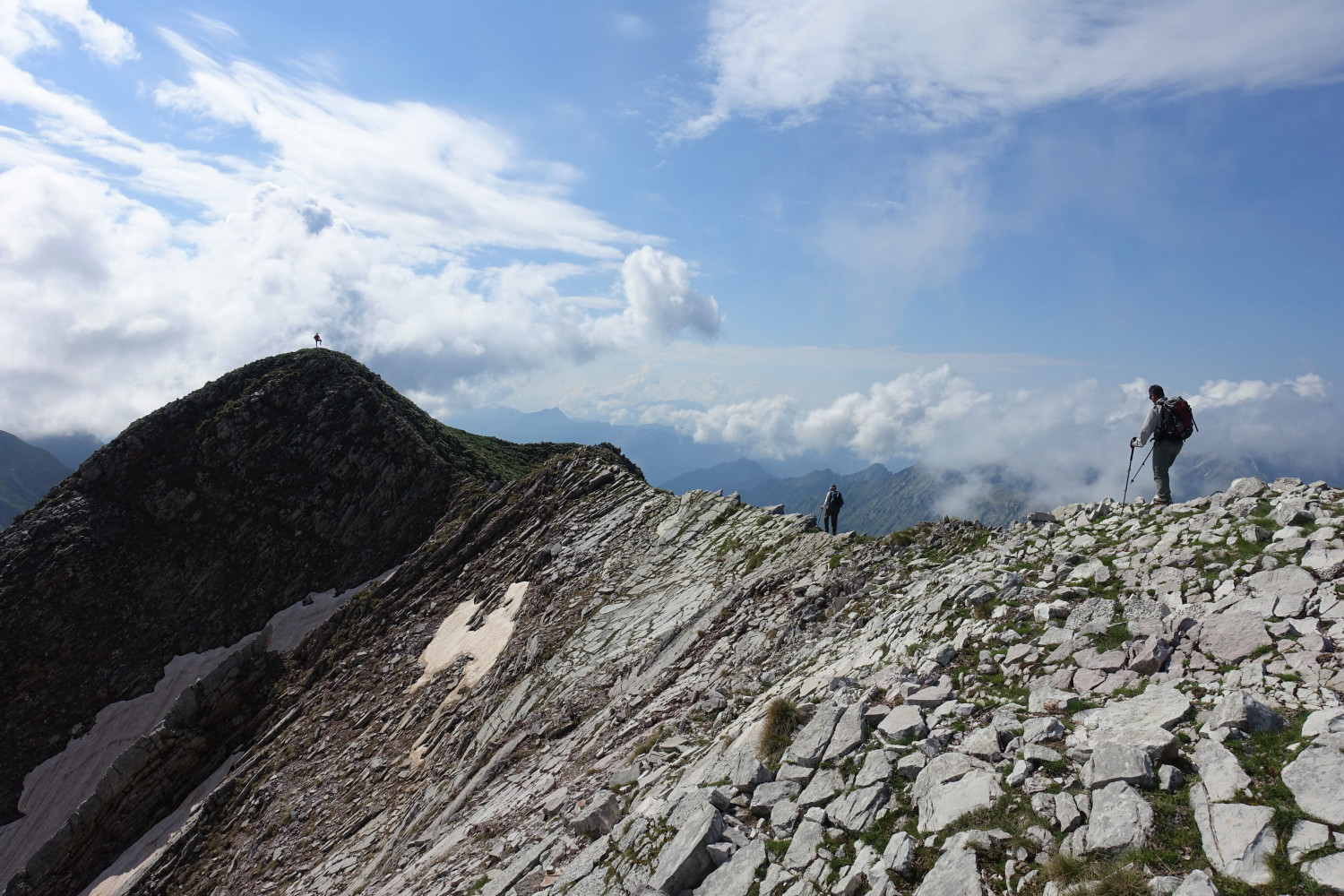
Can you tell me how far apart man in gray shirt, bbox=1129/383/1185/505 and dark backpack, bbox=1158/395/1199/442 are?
0.17 ft

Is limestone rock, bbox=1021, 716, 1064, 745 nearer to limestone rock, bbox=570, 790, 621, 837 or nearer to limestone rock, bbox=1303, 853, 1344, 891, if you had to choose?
limestone rock, bbox=1303, 853, 1344, 891

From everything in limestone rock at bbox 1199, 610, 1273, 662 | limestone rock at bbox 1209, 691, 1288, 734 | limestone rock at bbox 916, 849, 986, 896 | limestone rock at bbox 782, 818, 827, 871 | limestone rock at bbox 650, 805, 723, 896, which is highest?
limestone rock at bbox 1199, 610, 1273, 662

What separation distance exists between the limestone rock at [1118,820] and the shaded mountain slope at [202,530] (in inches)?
2204

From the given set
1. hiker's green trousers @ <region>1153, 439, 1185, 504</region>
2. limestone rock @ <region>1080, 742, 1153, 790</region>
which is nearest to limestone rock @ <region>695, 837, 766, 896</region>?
limestone rock @ <region>1080, 742, 1153, 790</region>

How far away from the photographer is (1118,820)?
722 cm

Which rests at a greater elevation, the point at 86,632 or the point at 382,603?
the point at 382,603

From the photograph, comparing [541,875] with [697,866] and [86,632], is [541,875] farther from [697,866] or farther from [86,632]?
[86,632]

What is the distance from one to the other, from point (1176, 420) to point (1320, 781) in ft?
40.2

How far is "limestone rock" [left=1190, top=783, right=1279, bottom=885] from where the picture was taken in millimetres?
6172

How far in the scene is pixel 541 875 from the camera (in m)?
12.1

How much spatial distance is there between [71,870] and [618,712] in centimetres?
3515

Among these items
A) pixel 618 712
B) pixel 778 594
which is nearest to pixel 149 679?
pixel 618 712

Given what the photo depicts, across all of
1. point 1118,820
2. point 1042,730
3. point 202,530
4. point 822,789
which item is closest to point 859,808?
point 822,789

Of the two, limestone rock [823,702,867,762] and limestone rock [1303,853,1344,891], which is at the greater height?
limestone rock [1303,853,1344,891]
